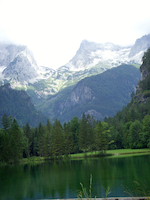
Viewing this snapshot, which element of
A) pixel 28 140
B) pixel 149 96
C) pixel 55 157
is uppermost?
pixel 149 96

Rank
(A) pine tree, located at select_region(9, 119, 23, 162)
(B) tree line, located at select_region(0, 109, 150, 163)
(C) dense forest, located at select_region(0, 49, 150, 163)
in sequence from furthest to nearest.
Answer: (A) pine tree, located at select_region(9, 119, 23, 162)
(C) dense forest, located at select_region(0, 49, 150, 163)
(B) tree line, located at select_region(0, 109, 150, 163)

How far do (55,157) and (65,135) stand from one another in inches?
473

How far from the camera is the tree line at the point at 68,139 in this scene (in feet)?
318

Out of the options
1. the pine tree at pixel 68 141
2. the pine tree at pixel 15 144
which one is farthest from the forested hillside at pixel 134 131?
the pine tree at pixel 15 144

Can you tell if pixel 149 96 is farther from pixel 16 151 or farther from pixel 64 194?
pixel 64 194

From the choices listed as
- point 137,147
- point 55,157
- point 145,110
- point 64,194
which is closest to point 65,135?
point 55,157

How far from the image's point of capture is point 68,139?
110 m

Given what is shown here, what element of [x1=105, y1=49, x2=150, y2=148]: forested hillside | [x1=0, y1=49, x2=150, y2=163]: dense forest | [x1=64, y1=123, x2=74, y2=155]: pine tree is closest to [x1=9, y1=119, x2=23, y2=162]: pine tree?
[x1=0, y1=49, x2=150, y2=163]: dense forest

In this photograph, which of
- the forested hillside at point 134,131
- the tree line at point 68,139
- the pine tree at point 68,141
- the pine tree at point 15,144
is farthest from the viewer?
the pine tree at point 68,141

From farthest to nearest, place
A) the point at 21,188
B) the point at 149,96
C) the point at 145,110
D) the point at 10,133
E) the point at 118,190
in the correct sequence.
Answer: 1. the point at 149,96
2. the point at 145,110
3. the point at 10,133
4. the point at 21,188
5. the point at 118,190

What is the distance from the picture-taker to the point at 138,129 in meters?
101

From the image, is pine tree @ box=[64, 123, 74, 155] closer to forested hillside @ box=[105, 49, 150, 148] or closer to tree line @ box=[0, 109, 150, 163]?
tree line @ box=[0, 109, 150, 163]

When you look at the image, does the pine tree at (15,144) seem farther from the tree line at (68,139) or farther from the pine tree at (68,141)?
the pine tree at (68,141)

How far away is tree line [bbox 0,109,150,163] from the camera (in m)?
96.9
